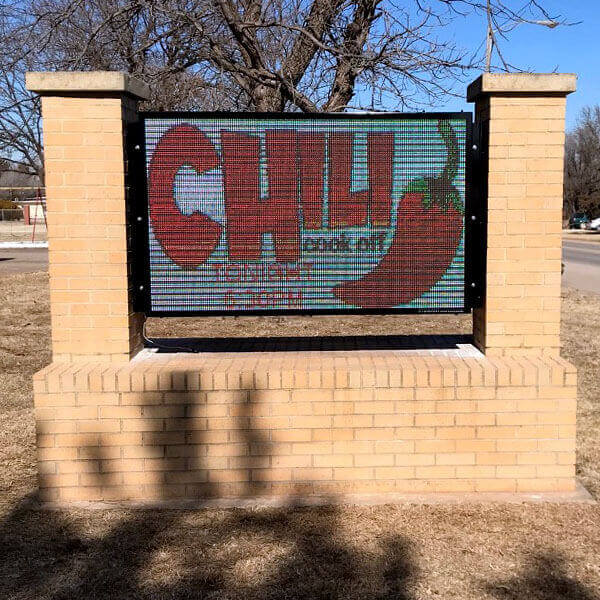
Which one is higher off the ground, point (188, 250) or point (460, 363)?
point (188, 250)

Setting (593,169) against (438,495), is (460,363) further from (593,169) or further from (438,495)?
(593,169)

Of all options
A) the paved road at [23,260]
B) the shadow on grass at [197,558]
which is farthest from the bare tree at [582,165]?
the shadow on grass at [197,558]

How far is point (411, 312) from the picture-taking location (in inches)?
173

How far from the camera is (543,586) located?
318 cm

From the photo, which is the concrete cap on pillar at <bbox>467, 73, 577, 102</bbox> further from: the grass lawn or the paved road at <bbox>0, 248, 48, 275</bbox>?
the paved road at <bbox>0, 248, 48, 275</bbox>

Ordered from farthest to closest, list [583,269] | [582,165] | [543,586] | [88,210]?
[582,165], [583,269], [88,210], [543,586]

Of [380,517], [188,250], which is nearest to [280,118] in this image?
[188,250]

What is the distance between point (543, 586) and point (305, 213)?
238cm

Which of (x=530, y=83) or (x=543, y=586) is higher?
(x=530, y=83)

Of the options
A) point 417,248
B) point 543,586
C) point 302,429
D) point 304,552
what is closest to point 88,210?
point 302,429

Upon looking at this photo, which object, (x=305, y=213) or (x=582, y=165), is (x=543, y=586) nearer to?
(x=305, y=213)

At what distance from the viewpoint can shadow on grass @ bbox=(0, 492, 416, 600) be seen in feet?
10.4

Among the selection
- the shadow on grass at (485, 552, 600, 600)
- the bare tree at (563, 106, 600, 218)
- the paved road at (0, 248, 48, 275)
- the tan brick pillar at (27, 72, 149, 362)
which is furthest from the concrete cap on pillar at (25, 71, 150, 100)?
the bare tree at (563, 106, 600, 218)

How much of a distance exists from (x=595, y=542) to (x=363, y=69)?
245 inches
